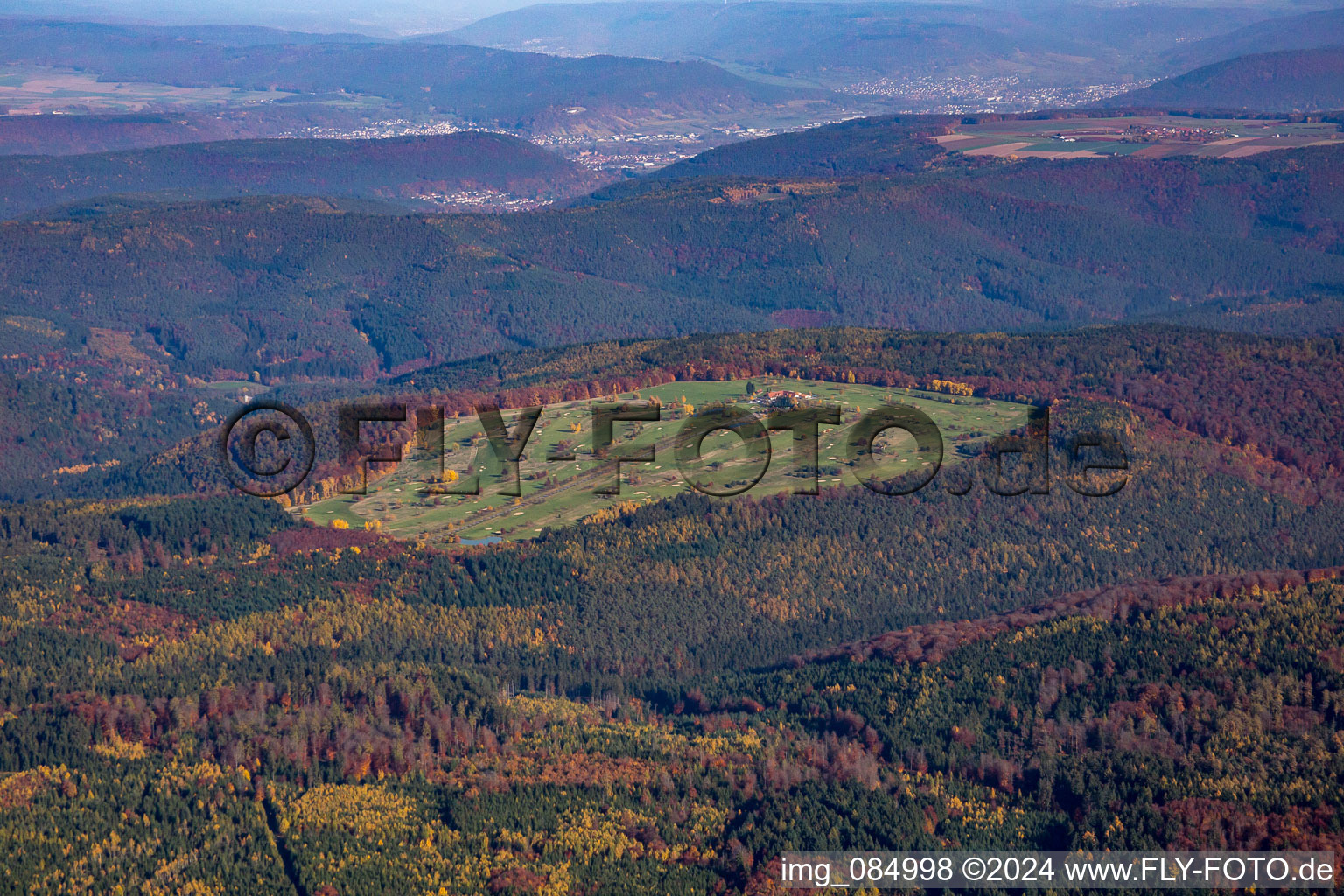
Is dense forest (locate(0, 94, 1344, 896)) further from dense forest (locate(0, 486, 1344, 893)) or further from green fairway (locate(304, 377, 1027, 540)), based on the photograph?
green fairway (locate(304, 377, 1027, 540))

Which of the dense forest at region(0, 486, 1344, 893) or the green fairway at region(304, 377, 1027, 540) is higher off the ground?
the green fairway at region(304, 377, 1027, 540)

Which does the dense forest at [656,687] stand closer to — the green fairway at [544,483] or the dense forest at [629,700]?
the dense forest at [629,700]

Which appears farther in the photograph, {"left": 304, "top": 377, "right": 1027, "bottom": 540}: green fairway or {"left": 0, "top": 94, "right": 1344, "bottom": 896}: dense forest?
{"left": 304, "top": 377, "right": 1027, "bottom": 540}: green fairway

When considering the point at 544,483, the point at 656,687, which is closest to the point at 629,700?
the point at 656,687

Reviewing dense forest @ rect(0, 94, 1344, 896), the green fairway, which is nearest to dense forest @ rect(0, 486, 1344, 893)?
dense forest @ rect(0, 94, 1344, 896)

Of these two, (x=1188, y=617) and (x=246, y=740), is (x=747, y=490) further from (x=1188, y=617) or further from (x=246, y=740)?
(x=246, y=740)

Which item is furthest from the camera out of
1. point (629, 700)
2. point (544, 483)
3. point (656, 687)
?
point (544, 483)

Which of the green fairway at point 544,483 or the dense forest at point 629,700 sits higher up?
the green fairway at point 544,483

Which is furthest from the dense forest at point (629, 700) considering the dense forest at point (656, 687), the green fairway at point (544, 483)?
the green fairway at point (544, 483)

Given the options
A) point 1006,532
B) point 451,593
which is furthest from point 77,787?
point 1006,532

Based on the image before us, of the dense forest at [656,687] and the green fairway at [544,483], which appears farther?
the green fairway at [544,483]

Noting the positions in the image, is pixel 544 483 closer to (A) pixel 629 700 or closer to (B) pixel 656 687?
(B) pixel 656 687
